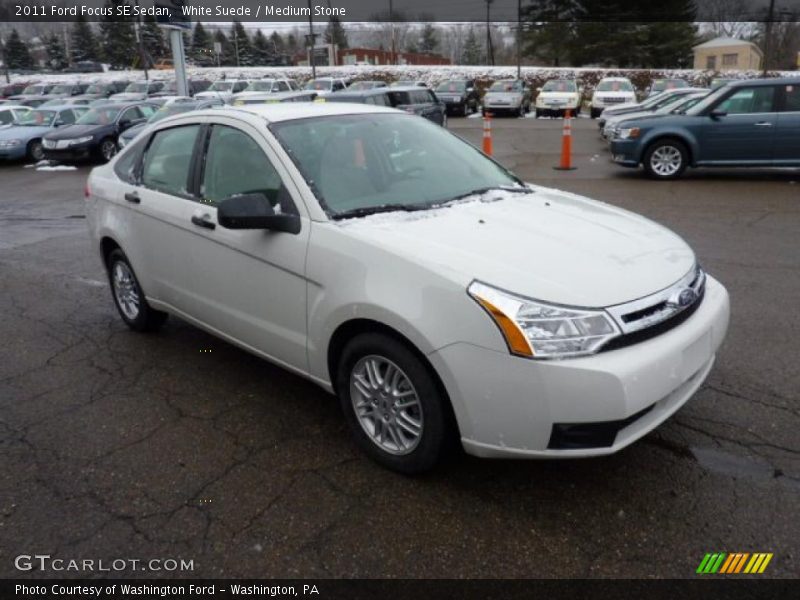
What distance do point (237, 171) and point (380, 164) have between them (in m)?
0.81

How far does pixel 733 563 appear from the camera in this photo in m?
2.47

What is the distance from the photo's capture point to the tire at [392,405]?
2.78 metres

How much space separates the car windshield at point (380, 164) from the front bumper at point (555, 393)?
1.10 metres

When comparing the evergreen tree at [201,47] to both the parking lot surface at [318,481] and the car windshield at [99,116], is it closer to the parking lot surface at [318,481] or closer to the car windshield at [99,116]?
the car windshield at [99,116]

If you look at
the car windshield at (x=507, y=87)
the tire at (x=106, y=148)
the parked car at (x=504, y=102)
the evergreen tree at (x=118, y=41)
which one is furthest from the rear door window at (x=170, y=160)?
the evergreen tree at (x=118, y=41)

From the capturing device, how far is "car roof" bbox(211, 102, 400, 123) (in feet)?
12.3

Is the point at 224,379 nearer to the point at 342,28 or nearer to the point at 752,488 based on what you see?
the point at 752,488

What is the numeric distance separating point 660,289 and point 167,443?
8.28 ft

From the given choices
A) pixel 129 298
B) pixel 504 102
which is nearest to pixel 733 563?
pixel 129 298

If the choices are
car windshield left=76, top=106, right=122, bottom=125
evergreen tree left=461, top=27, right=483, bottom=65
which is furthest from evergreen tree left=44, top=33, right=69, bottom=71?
car windshield left=76, top=106, right=122, bottom=125

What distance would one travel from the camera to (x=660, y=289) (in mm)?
2787

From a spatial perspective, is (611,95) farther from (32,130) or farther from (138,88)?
(138,88)

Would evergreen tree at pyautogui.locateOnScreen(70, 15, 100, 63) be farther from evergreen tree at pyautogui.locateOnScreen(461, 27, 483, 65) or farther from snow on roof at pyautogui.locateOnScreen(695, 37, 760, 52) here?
snow on roof at pyautogui.locateOnScreen(695, 37, 760, 52)

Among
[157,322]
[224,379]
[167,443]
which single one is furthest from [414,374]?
[157,322]
